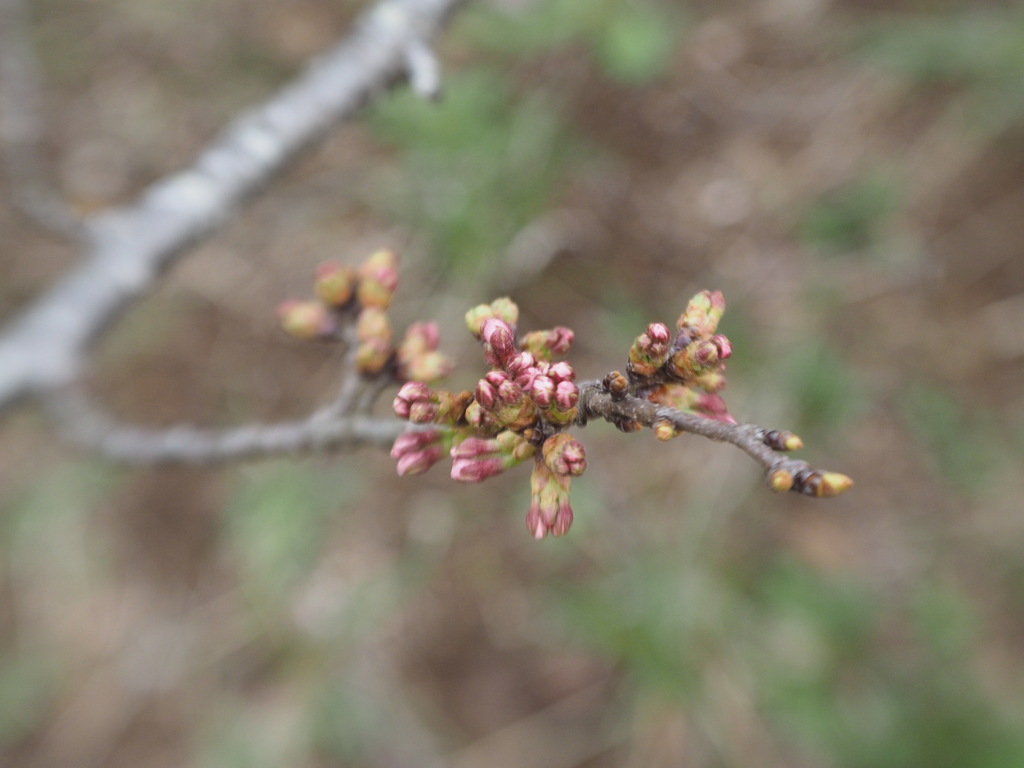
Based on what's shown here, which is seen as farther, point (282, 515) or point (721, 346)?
point (282, 515)

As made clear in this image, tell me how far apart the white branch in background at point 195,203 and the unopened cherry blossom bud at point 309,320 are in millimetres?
874

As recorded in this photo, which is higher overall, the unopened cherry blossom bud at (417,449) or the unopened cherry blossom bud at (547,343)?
the unopened cherry blossom bud at (547,343)

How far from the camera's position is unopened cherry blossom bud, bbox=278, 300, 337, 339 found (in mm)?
1751

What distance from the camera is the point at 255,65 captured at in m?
4.26

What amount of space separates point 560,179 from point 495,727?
2659 millimetres

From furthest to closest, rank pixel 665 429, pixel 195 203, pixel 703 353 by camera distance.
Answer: pixel 195 203, pixel 703 353, pixel 665 429

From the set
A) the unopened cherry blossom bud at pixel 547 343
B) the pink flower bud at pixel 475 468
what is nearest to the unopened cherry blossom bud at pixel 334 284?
the unopened cherry blossom bud at pixel 547 343

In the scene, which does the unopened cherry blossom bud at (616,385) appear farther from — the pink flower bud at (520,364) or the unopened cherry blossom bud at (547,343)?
the unopened cherry blossom bud at (547,343)

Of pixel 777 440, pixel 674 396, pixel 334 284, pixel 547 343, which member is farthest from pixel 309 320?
pixel 777 440

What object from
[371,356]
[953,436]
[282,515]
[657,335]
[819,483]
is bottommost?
[819,483]

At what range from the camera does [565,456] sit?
3.73 ft

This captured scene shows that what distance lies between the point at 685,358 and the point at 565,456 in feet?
0.77

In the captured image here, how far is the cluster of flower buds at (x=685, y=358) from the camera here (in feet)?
3.72

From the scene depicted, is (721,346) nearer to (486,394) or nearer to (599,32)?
(486,394)
